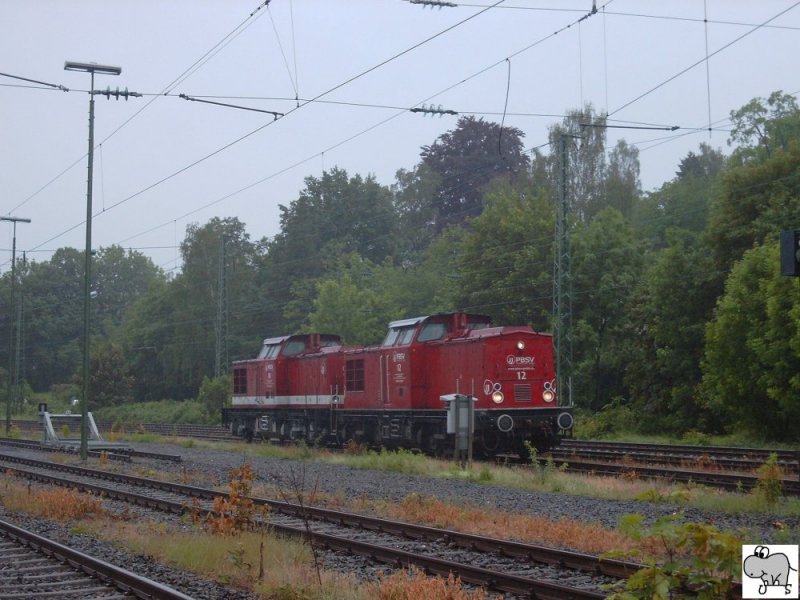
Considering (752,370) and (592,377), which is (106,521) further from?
(592,377)

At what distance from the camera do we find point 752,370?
29391 millimetres

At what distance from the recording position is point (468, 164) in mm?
85938

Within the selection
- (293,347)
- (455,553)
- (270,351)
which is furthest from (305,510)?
(270,351)

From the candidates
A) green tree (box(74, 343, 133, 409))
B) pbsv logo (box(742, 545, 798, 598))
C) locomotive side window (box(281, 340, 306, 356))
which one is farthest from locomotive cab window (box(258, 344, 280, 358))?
green tree (box(74, 343, 133, 409))

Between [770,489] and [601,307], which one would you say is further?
[601,307]

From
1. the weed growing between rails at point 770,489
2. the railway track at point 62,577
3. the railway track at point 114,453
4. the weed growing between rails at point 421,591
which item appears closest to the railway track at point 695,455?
the weed growing between rails at point 770,489

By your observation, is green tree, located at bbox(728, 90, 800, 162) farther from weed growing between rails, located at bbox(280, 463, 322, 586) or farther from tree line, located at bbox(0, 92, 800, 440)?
weed growing between rails, located at bbox(280, 463, 322, 586)

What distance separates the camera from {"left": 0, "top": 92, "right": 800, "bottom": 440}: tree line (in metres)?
31.8

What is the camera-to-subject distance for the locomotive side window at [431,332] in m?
26.8

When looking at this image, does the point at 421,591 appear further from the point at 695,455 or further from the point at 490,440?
the point at 695,455

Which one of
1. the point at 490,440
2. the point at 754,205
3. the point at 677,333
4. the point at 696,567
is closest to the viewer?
the point at 696,567

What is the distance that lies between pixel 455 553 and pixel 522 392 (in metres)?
13.5

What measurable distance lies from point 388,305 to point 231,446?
2535 centimetres

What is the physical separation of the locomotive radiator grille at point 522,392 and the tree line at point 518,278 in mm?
6846
